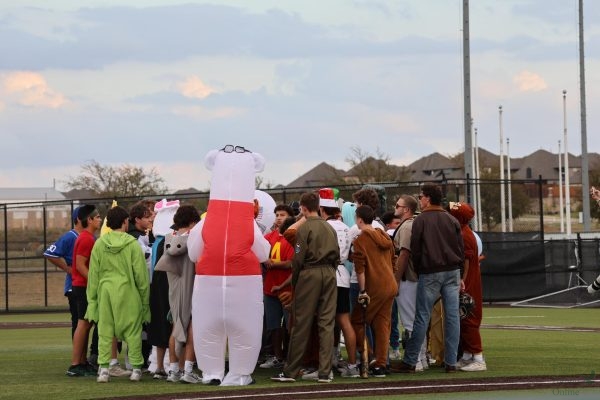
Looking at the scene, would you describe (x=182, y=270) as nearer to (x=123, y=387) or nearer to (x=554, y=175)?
(x=123, y=387)

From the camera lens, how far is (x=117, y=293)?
12461 mm

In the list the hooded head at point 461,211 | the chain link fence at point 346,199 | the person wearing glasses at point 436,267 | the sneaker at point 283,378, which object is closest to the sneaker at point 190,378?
the sneaker at point 283,378

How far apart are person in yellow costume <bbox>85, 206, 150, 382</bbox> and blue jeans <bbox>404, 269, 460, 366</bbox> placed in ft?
9.85

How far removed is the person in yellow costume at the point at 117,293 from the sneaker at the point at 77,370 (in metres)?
0.72

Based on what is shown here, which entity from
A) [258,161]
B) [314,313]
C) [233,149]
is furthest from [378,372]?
[233,149]

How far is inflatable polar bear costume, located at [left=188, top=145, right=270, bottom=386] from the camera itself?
39.5 feet

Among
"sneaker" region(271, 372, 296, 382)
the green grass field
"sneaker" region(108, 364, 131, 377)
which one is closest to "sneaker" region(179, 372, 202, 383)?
the green grass field

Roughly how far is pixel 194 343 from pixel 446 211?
3269 millimetres

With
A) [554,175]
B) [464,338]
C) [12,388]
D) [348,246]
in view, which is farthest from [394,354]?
[554,175]

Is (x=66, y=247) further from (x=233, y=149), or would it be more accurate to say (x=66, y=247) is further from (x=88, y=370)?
(x=233, y=149)

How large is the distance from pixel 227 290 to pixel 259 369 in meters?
2.24

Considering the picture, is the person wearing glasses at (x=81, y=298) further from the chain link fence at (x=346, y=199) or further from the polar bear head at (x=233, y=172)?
the chain link fence at (x=346, y=199)

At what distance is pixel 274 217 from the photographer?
48.3 ft

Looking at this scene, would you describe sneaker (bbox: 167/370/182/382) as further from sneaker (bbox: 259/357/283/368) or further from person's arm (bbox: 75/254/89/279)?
sneaker (bbox: 259/357/283/368)
